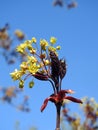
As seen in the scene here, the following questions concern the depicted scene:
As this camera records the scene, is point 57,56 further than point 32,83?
No

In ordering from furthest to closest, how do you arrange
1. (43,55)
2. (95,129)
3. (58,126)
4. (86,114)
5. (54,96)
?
(86,114) < (95,129) < (43,55) < (54,96) < (58,126)

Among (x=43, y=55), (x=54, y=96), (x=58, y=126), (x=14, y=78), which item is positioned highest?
(x=43, y=55)

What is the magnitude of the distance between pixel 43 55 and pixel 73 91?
0.37 metres

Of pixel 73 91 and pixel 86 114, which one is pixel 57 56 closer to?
pixel 73 91

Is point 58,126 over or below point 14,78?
below

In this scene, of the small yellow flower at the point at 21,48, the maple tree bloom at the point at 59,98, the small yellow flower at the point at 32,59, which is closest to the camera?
the maple tree bloom at the point at 59,98

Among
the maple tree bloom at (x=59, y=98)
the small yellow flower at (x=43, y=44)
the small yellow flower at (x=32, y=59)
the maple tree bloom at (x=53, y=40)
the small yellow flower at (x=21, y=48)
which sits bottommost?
the maple tree bloom at (x=59, y=98)

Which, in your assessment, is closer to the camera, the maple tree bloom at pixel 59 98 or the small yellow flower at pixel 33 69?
the maple tree bloom at pixel 59 98

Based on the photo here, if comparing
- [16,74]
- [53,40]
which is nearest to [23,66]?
[16,74]

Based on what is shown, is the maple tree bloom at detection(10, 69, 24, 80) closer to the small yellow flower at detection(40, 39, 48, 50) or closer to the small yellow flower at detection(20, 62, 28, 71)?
the small yellow flower at detection(20, 62, 28, 71)

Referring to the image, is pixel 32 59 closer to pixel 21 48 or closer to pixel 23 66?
pixel 23 66

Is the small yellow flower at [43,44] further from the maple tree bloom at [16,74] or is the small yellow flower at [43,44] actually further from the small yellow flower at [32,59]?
the maple tree bloom at [16,74]

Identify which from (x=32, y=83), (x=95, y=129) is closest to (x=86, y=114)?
(x=95, y=129)

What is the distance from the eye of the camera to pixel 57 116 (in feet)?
7.00
